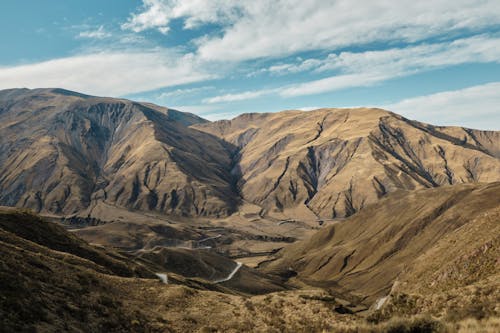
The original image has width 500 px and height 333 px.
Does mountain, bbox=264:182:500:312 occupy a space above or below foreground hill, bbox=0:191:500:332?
below

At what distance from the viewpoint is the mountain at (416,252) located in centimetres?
4706

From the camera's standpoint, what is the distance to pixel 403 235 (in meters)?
153

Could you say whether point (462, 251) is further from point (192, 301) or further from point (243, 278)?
point (243, 278)

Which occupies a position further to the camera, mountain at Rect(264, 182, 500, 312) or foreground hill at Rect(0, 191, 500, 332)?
mountain at Rect(264, 182, 500, 312)

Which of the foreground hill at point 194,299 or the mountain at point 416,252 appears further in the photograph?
the mountain at point 416,252

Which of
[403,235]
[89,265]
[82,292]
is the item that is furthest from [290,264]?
[82,292]

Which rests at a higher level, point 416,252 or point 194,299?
point 194,299

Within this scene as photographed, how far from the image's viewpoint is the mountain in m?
47.1

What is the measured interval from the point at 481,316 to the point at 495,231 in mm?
40470

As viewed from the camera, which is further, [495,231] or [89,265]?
[495,231]

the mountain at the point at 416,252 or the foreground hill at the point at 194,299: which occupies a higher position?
the foreground hill at the point at 194,299

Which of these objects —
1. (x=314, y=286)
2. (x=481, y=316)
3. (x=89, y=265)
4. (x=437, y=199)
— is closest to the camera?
(x=481, y=316)

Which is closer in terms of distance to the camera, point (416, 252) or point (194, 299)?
point (194, 299)

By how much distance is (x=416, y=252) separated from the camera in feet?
434
